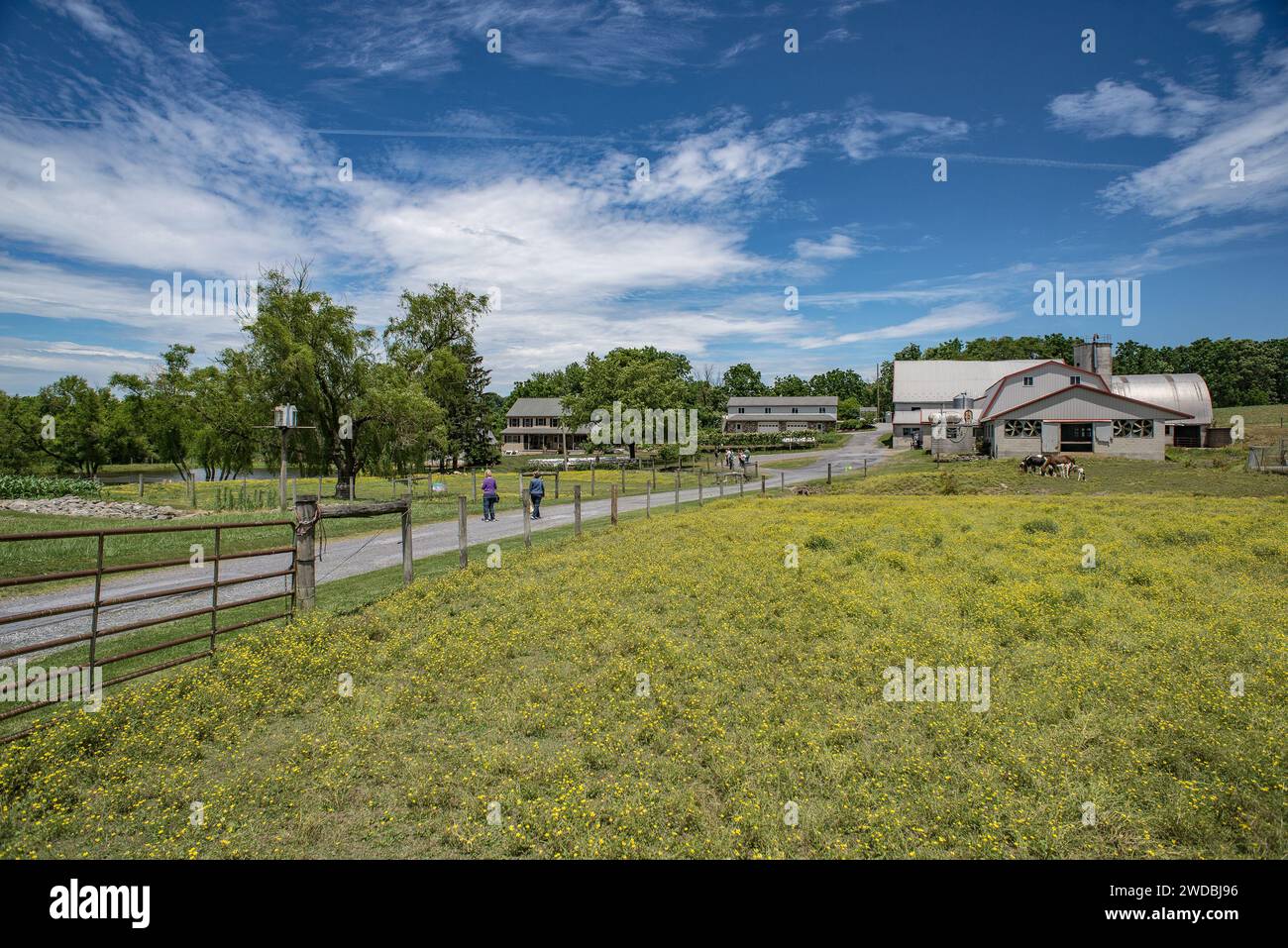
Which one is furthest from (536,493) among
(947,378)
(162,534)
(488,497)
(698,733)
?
(947,378)

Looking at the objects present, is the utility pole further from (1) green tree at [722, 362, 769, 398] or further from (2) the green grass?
(1) green tree at [722, 362, 769, 398]

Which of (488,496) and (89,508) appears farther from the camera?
(89,508)

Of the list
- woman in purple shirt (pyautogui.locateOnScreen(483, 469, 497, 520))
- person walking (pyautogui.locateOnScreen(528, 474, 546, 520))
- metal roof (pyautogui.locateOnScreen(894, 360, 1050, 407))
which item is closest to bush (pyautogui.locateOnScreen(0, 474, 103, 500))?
woman in purple shirt (pyautogui.locateOnScreen(483, 469, 497, 520))

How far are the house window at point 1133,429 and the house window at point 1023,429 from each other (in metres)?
5.81

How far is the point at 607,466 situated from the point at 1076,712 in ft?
206

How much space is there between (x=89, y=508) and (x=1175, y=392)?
86763 mm

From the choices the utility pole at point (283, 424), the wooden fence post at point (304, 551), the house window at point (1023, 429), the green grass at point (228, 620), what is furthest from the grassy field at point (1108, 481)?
the wooden fence post at point (304, 551)

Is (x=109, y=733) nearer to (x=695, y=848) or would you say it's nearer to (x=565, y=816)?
(x=565, y=816)

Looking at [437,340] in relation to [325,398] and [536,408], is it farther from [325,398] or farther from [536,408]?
[536,408]

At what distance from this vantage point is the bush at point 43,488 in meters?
30.1

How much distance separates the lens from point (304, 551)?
1067 centimetres

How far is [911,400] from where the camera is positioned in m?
86.4
